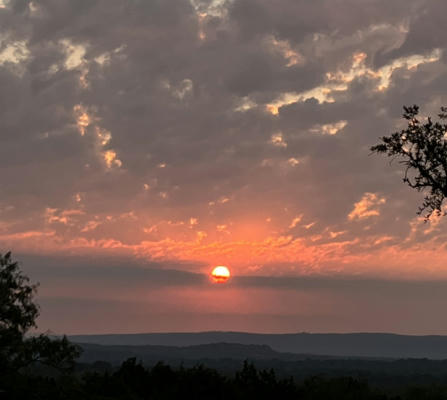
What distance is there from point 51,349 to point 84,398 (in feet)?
55.8

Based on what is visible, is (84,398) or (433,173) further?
(433,173)

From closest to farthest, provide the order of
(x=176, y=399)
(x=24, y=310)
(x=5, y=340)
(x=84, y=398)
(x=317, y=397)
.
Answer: (x=84, y=398) → (x=176, y=399) → (x=317, y=397) → (x=5, y=340) → (x=24, y=310)

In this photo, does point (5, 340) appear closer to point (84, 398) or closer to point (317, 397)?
point (84, 398)

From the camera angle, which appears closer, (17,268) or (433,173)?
(433,173)

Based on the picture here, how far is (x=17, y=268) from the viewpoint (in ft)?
174

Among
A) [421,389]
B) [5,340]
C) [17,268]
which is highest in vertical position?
[17,268]

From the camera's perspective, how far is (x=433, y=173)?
3975cm

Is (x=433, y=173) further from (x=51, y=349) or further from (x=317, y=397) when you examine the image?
(x=51, y=349)

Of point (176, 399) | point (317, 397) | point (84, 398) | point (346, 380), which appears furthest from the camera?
point (346, 380)

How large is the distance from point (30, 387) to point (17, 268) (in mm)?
20801

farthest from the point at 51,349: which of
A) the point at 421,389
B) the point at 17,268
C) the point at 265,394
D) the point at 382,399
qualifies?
the point at 421,389

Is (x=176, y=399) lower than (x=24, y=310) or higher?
lower

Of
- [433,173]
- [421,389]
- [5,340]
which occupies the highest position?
[433,173]

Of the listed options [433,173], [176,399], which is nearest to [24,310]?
[176,399]
